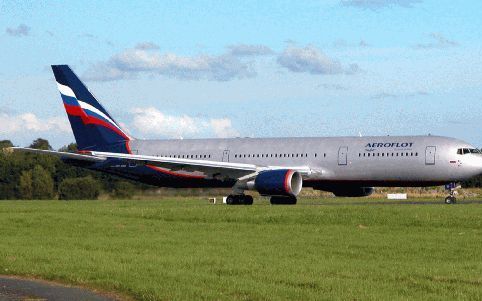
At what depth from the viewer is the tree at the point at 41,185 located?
75.4m

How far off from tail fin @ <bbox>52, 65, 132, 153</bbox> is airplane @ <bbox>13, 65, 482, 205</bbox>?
0.21 feet

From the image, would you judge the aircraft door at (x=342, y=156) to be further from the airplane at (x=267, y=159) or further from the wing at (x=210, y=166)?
the wing at (x=210, y=166)

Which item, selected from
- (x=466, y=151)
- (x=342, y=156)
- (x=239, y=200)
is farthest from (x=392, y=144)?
(x=239, y=200)

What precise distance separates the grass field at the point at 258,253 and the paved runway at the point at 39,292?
22.2 inches

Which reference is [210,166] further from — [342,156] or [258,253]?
[258,253]

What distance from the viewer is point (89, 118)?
57.8 meters

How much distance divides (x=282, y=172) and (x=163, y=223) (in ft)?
55.9

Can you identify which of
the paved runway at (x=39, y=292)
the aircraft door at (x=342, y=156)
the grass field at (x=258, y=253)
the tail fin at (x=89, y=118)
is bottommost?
the paved runway at (x=39, y=292)

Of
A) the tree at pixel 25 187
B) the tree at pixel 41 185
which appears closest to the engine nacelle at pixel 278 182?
the tree at pixel 25 187

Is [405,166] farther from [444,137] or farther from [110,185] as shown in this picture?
[110,185]

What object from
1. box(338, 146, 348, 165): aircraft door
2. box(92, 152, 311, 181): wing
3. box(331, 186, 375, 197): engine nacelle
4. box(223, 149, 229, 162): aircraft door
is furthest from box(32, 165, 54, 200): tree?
box(338, 146, 348, 165): aircraft door

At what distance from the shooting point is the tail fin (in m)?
57.8

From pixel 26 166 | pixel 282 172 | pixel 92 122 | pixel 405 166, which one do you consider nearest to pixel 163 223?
pixel 282 172

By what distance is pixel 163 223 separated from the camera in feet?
103
